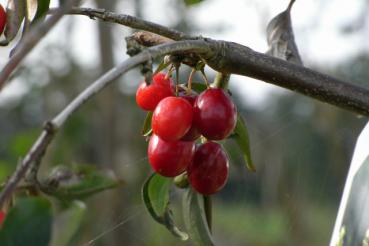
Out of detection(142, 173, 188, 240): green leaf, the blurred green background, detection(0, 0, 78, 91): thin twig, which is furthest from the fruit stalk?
the blurred green background

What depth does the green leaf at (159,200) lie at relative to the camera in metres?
0.72

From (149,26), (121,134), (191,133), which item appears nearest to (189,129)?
(191,133)

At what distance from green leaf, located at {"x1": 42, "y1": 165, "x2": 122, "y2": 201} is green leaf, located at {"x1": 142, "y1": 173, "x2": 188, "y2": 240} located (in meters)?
0.25

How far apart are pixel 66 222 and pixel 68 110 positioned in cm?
72

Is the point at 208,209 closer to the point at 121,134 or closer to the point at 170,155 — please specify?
the point at 170,155

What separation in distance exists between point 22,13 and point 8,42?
42 millimetres

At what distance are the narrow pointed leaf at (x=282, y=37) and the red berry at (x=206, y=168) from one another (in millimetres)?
199

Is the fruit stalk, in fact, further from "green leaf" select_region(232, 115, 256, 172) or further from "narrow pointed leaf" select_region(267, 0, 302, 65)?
"narrow pointed leaf" select_region(267, 0, 302, 65)

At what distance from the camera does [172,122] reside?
Answer: 559 millimetres

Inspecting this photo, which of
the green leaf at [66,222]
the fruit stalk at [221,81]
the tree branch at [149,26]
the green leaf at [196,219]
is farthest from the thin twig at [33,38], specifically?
the green leaf at [66,222]

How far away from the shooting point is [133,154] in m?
3.91

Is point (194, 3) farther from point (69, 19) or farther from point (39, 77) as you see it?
point (39, 77)

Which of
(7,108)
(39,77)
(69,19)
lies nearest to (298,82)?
(69,19)

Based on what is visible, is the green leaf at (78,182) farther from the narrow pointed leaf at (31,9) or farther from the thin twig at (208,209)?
the narrow pointed leaf at (31,9)
